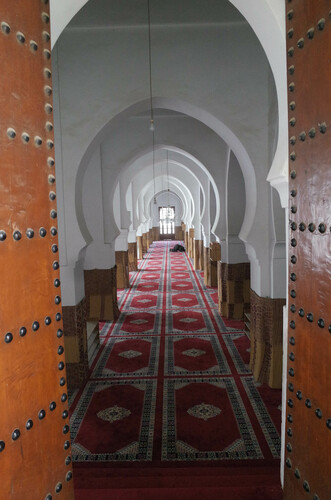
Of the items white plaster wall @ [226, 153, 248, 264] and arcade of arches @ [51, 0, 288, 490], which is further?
white plaster wall @ [226, 153, 248, 264]

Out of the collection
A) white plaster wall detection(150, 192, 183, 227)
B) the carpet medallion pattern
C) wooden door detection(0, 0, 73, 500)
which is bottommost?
the carpet medallion pattern

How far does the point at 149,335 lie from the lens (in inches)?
246

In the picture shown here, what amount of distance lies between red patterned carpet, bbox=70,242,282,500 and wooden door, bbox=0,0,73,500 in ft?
3.20

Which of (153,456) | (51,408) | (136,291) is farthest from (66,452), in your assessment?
(136,291)

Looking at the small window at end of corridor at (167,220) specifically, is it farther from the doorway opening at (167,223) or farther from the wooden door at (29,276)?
the wooden door at (29,276)

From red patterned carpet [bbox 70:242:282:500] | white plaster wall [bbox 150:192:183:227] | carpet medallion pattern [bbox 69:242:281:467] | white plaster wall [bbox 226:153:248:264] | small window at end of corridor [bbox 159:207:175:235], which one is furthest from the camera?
small window at end of corridor [bbox 159:207:175:235]

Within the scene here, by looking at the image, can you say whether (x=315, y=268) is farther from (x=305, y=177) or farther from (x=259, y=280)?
(x=259, y=280)

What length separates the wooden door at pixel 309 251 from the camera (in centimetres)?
138

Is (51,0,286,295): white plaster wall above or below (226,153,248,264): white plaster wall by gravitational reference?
above

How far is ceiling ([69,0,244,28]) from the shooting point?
3.74 metres

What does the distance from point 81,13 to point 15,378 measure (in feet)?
11.7

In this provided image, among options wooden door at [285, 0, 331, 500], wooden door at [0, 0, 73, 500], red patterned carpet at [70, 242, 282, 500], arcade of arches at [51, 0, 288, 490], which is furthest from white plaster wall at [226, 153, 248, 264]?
wooden door at [0, 0, 73, 500]

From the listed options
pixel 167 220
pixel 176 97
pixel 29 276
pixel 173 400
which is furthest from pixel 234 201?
pixel 167 220

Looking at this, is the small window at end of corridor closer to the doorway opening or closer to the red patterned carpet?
the doorway opening
